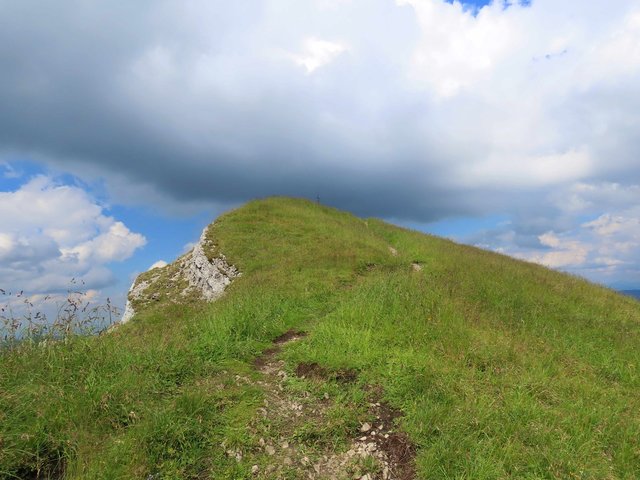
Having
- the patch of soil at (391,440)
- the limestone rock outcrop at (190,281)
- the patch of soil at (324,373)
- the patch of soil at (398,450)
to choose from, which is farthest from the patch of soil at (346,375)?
the limestone rock outcrop at (190,281)

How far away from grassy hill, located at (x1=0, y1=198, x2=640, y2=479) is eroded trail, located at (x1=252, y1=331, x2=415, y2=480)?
0.03m

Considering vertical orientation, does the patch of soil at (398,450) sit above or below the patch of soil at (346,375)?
below

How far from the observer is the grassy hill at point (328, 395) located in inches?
231

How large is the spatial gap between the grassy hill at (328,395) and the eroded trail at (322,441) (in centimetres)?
3

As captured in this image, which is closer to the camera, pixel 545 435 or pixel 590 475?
pixel 590 475

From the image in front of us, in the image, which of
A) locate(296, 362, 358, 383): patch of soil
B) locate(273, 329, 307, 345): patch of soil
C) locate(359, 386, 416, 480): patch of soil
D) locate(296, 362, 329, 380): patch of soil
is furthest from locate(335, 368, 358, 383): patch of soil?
locate(273, 329, 307, 345): patch of soil

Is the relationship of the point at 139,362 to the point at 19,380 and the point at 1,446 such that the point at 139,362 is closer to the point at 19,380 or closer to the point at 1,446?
the point at 19,380

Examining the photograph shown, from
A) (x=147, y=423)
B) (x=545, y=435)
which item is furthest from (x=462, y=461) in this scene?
(x=147, y=423)

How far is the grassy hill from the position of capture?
19.3ft

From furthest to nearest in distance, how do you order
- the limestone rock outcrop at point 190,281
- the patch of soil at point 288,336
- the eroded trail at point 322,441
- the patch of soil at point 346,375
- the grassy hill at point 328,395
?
the limestone rock outcrop at point 190,281
the patch of soil at point 288,336
the patch of soil at point 346,375
the eroded trail at point 322,441
the grassy hill at point 328,395

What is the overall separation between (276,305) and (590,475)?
9367mm

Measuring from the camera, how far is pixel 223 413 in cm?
687

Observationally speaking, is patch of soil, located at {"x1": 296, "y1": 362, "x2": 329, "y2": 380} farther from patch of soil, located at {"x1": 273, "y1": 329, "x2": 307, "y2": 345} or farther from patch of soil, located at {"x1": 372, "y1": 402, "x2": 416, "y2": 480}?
patch of soil, located at {"x1": 273, "y1": 329, "x2": 307, "y2": 345}

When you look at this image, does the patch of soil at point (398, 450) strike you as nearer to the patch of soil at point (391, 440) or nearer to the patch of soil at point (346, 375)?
the patch of soil at point (391, 440)
